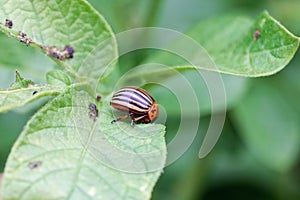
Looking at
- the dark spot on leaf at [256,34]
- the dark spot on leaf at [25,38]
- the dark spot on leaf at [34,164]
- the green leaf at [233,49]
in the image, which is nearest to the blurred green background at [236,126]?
the green leaf at [233,49]

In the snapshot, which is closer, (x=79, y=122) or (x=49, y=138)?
(x=49, y=138)

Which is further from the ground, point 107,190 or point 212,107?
point 107,190

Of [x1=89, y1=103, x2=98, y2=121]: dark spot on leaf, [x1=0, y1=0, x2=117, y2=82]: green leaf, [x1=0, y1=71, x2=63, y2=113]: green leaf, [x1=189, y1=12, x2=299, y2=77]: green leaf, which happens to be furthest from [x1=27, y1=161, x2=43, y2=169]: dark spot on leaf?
[x1=189, y1=12, x2=299, y2=77]: green leaf

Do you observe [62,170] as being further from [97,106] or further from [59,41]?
[59,41]

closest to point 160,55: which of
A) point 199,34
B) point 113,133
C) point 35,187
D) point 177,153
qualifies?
point 199,34

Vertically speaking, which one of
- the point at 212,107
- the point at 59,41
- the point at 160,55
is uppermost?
the point at 59,41

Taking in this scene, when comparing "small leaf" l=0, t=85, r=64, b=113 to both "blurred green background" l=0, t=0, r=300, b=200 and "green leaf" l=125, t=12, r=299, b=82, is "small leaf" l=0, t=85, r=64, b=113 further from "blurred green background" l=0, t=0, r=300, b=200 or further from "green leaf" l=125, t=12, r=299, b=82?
"blurred green background" l=0, t=0, r=300, b=200

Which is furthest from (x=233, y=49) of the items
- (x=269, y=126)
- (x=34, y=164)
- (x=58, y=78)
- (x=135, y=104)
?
(x=269, y=126)
